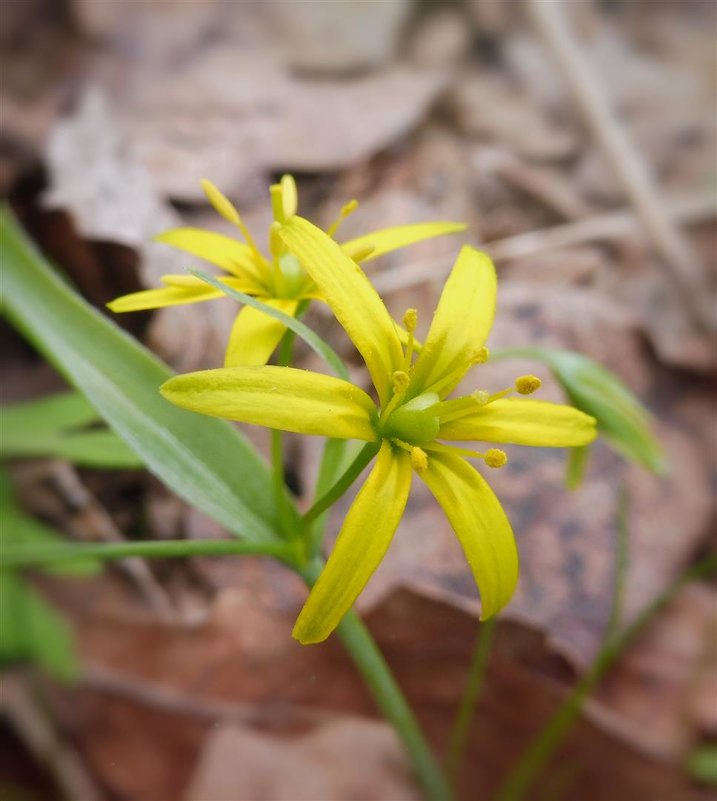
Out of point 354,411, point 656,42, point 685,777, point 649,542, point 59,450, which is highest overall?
point 656,42

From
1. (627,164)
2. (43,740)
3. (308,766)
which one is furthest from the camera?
(627,164)

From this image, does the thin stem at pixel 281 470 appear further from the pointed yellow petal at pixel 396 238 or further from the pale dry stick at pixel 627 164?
the pale dry stick at pixel 627 164

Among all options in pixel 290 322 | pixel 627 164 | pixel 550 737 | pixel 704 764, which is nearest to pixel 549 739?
pixel 550 737

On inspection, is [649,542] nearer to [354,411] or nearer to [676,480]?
[676,480]

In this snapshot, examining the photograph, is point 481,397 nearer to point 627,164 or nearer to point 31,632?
point 31,632

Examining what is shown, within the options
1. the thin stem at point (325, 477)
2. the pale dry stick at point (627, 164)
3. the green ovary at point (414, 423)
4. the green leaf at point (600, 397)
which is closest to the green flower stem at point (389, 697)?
the thin stem at point (325, 477)

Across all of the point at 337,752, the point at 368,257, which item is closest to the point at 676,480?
the point at 337,752

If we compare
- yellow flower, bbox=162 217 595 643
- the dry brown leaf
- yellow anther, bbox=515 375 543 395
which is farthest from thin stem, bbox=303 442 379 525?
the dry brown leaf
